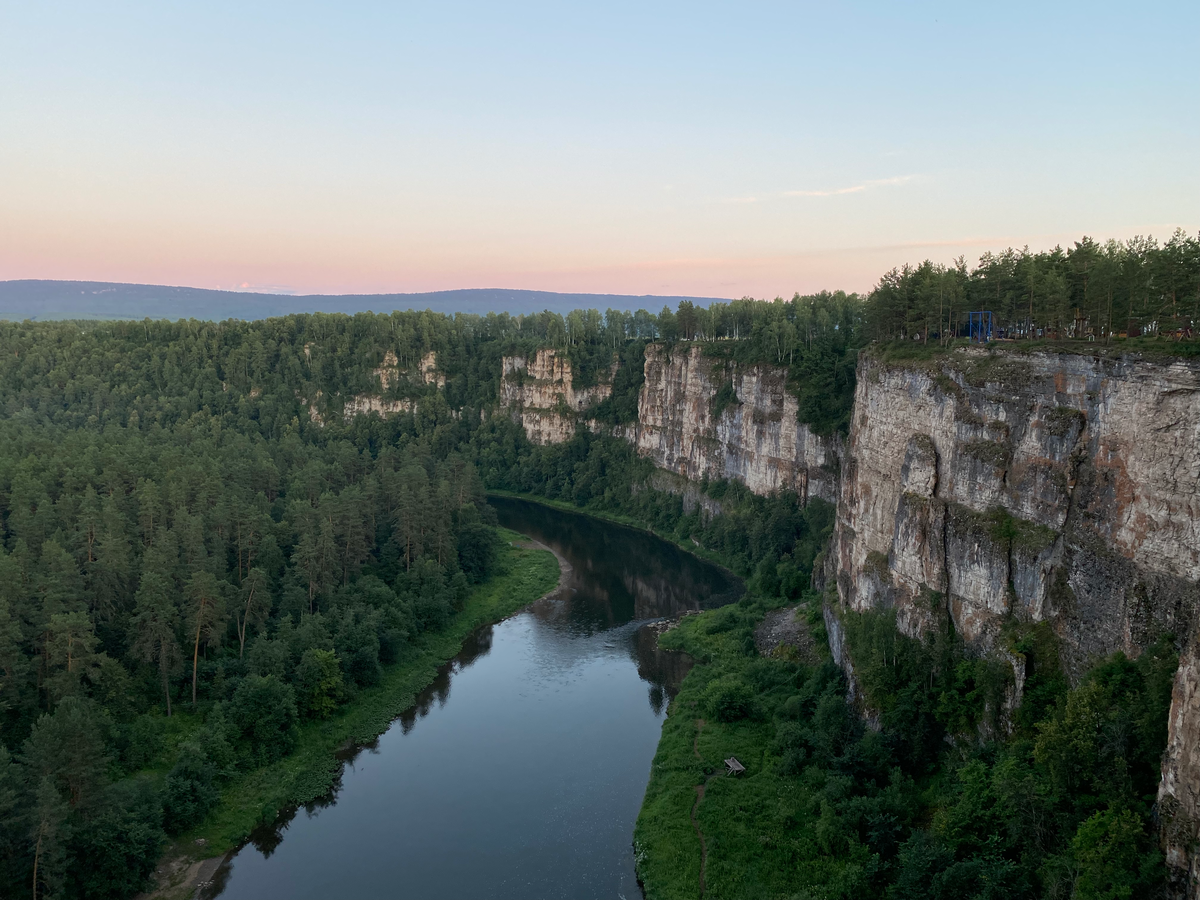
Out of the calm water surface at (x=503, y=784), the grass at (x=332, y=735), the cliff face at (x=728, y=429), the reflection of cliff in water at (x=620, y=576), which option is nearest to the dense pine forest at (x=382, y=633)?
the grass at (x=332, y=735)

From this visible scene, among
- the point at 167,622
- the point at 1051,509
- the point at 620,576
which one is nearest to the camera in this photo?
the point at 1051,509

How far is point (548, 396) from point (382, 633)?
58.7m

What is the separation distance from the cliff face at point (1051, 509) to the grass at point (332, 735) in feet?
81.1

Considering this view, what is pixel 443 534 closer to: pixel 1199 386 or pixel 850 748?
pixel 850 748

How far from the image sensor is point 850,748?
110 ft

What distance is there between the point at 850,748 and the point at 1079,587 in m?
11.5

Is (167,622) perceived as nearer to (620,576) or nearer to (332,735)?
(332,735)

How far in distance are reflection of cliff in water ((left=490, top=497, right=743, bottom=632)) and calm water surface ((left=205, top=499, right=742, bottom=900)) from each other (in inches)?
21.2

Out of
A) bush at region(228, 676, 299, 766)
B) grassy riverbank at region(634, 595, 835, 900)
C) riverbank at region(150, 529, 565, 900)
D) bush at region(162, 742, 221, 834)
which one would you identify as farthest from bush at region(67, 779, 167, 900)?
grassy riverbank at region(634, 595, 835, 900)

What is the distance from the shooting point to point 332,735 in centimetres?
3841

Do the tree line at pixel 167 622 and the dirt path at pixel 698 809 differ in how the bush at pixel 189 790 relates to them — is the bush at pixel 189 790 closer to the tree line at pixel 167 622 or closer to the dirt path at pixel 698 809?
the tree line at pixel 167 622

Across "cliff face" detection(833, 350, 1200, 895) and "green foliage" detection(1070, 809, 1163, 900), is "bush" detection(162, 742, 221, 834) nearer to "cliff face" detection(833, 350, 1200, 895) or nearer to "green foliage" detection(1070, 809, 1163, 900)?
"green foliage" detection(1070, 809, 1163, 900)

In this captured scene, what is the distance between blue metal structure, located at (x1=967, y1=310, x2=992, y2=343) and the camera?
46.3 m

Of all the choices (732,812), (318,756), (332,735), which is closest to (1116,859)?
(732,812)
